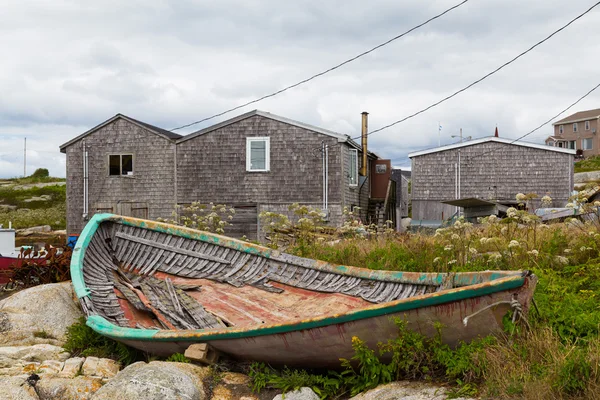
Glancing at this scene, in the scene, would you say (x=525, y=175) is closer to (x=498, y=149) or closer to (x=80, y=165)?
(x=498, y=149)

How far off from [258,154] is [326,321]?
19204 mm

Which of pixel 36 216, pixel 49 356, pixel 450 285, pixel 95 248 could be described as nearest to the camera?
pixel 450 285

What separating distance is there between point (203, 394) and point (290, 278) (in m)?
3.41

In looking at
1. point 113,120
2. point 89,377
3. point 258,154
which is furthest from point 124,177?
point 89,377

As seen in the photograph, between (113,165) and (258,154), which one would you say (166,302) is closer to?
(258,154)

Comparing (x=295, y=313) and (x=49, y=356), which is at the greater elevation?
(x=295, y=313)

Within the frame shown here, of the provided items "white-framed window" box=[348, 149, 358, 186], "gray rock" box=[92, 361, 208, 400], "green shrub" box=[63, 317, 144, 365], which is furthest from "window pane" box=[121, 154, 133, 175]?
"gray rock" box=[92, 361, 208, 400]

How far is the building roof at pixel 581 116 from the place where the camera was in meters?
66.6

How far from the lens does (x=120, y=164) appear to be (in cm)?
2572

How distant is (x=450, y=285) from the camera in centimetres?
Answer: 684

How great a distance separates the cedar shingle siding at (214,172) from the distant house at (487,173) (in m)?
5.38

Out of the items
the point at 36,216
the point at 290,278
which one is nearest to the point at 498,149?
the point at 290,278

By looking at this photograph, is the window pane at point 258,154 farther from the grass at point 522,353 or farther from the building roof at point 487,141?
the grass at point 522,353

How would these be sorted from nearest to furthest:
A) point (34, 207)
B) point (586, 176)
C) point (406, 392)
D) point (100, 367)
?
point (406, 392) < point (100, 367) < point (586, 176) < point (34, 207)
